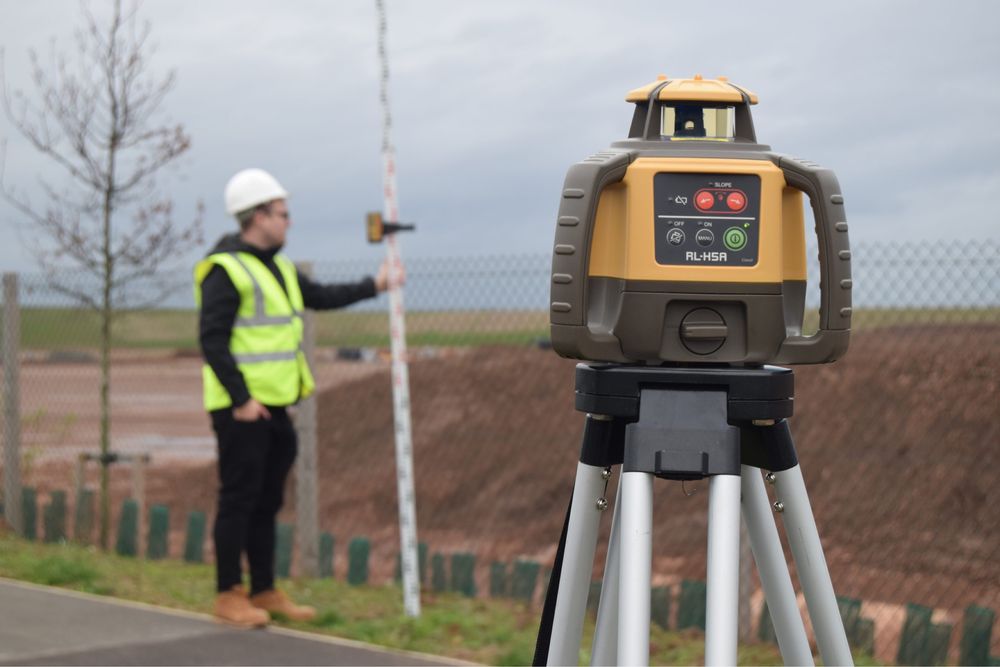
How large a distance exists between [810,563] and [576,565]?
42 cm

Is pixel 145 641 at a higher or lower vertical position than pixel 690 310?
lower

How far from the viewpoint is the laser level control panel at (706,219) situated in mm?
2092

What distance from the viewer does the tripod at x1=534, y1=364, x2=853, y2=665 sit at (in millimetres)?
2012

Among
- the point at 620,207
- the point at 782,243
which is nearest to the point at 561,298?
the point at 620,207

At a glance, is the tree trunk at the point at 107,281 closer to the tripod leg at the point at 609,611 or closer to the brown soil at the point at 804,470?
the brown soil at the point at 804,470

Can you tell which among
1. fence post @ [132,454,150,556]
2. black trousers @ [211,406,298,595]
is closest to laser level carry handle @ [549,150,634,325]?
black trousers @ [211,406,298,595]

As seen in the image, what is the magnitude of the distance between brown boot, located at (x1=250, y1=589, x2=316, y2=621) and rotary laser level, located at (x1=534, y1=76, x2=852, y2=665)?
399 centimetres

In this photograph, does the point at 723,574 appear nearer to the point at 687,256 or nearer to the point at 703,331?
the point at 703,331

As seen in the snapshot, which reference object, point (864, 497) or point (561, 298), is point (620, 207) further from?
point (864, 497)

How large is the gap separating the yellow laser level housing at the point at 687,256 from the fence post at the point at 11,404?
7869mm

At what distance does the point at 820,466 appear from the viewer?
1066 centimetres

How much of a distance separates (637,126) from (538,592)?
14.4 feet

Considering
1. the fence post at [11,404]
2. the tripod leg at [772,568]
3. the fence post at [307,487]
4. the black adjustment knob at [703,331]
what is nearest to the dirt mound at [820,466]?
the fence post at [307,487]

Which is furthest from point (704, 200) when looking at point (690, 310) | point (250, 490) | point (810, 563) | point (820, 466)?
point (820, 466)
